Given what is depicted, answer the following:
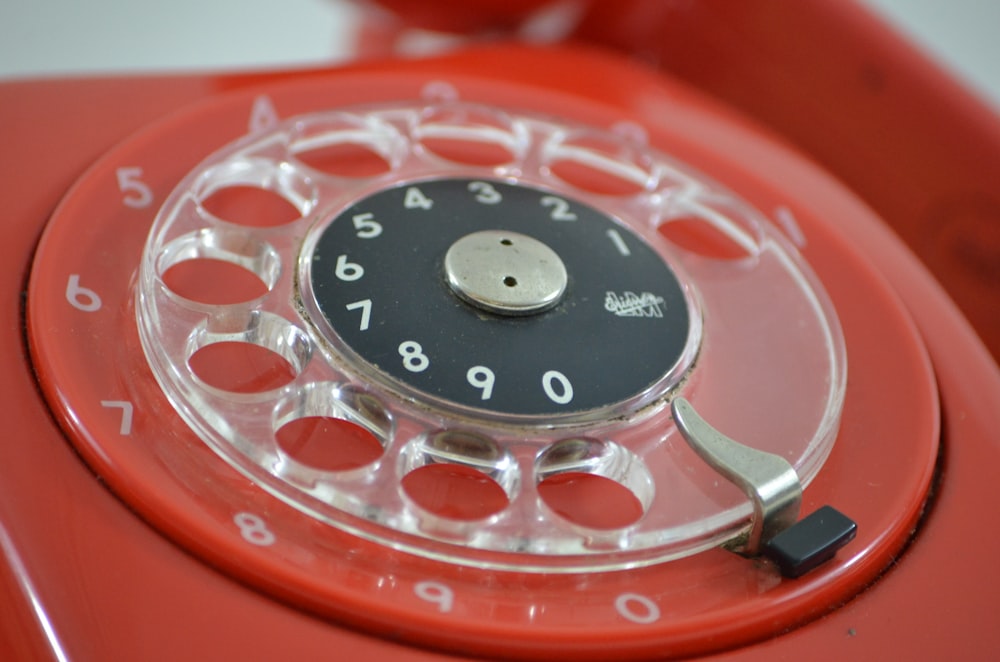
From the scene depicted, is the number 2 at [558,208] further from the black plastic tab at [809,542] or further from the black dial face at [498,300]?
the black plastic tab at [809,542]

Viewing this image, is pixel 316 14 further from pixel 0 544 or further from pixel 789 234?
pixel 0 544

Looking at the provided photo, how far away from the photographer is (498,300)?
0.58 meters

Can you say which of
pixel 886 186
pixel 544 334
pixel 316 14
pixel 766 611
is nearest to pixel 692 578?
pixel 766 611

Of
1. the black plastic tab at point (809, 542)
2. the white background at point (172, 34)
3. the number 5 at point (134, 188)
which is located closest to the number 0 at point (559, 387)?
the black plastic tab at point (809, 542)

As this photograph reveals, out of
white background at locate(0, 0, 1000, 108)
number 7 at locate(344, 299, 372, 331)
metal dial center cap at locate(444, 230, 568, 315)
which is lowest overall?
number 7 at locate(344, 299, 372, 331)

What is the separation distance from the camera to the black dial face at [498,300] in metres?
0.54

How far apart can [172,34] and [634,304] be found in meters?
0.71

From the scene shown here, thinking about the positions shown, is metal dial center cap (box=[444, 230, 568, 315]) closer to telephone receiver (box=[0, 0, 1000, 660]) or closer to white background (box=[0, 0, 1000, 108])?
telephone receiver (box=[0, 0, 1000, 660])

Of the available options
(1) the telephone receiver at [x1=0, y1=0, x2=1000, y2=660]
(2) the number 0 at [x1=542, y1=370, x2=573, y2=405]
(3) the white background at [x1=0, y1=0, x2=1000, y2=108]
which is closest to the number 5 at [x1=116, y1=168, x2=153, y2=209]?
(1) the telephone receiver at [x1=0, y1=0, x2=1000, y2=660]

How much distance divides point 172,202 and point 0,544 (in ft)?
0.74

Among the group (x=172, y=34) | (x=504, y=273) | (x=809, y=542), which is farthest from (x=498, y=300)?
(x=172, y=34)

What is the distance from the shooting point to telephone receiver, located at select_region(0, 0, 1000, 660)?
1.48 ft

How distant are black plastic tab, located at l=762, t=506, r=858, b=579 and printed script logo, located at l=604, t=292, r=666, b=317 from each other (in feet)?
0.51

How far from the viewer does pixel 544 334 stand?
1.89 feet
